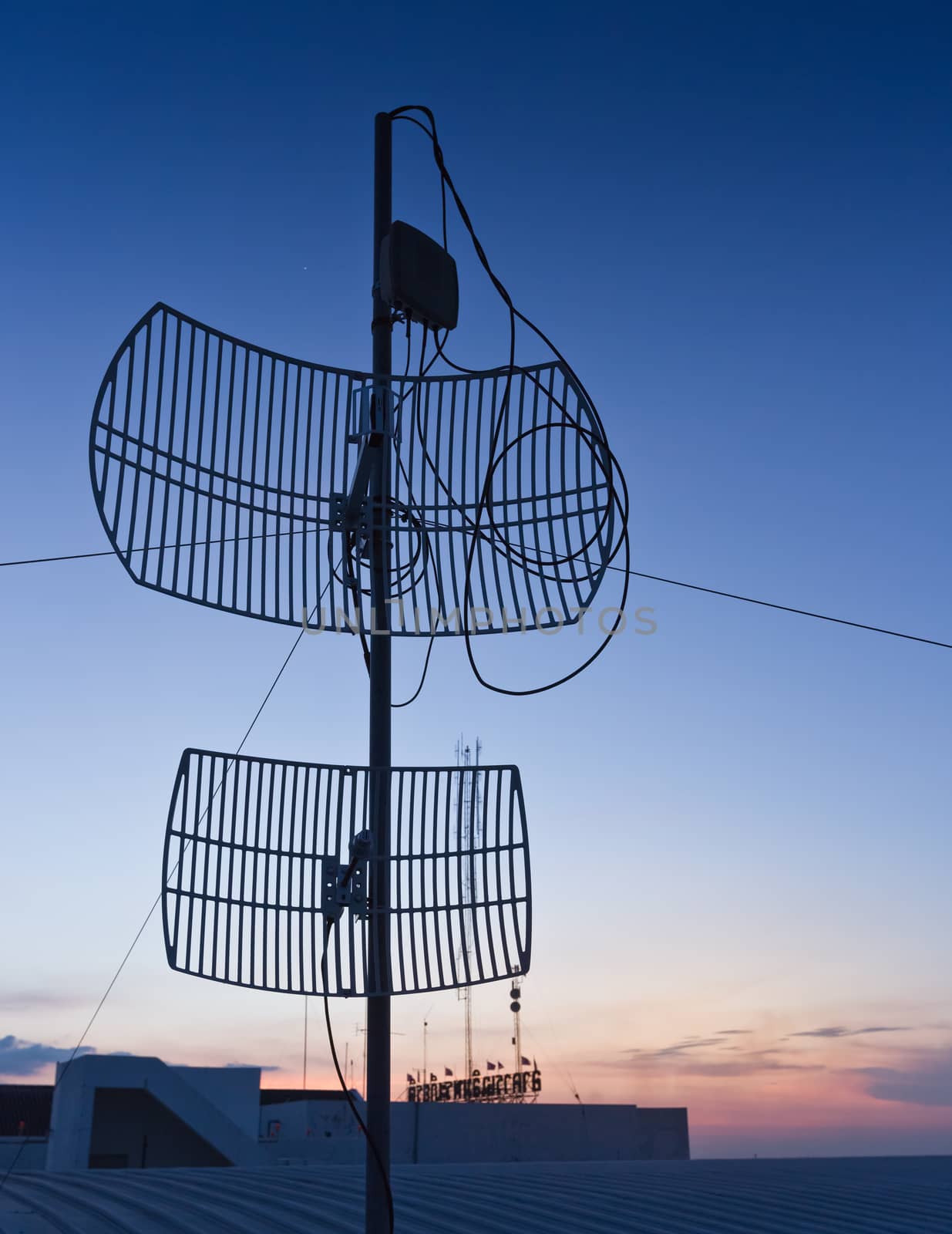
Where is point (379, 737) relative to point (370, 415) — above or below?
below

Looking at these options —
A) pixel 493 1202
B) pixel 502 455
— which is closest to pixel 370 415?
pixel 502 455

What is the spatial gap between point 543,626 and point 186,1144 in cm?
2369

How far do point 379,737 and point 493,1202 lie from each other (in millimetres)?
4731

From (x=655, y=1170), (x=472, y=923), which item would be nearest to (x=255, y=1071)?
(x=655, y=1170)

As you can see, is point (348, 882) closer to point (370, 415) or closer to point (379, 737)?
point (379, 737)

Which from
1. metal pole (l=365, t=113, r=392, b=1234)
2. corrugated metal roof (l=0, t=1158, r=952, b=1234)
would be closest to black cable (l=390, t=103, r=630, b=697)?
metal pole (l=365, t=113, r=392, b=1234)

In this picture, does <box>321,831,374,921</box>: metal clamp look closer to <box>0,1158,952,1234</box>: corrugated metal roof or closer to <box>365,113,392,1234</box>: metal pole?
<box>365,113,392,1234</box>: metal pole

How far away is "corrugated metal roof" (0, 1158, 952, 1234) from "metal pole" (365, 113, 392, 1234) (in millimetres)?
2777

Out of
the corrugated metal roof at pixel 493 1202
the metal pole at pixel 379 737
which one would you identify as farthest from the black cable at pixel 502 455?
the corrugated metal roof at pixel 493 1202

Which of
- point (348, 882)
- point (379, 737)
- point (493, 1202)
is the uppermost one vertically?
point (379, 737)

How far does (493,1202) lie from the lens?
7.94 meters

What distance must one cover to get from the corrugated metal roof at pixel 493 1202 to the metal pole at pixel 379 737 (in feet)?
9.11

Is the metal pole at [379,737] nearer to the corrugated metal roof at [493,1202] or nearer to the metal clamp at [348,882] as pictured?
the metal clamp at [348,882]

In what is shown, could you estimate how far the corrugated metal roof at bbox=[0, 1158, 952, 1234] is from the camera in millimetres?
6953
